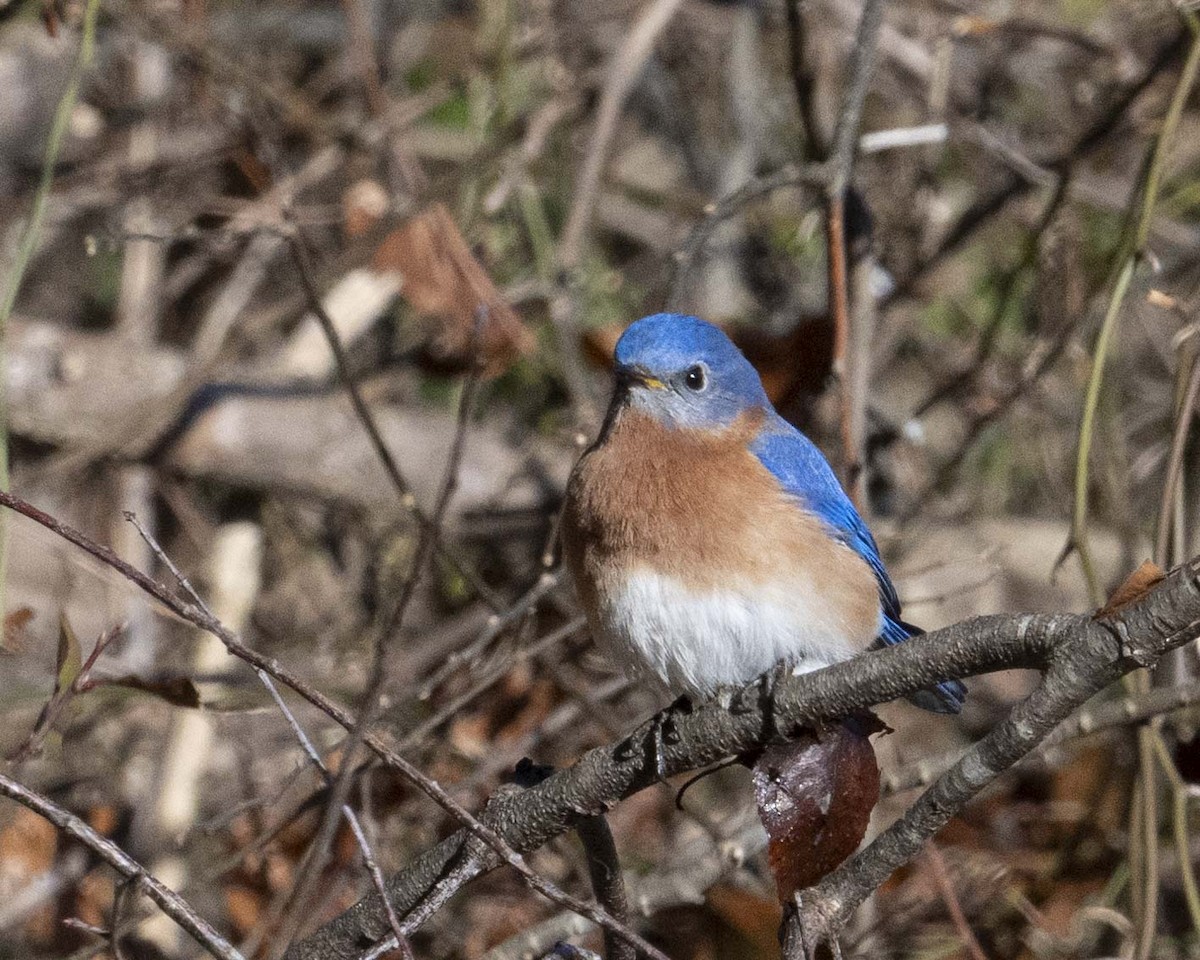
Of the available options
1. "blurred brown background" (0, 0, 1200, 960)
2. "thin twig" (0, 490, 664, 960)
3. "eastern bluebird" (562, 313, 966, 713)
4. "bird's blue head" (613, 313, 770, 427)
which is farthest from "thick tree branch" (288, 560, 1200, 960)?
"blurred brown background" (0, 0, 1200, 960)

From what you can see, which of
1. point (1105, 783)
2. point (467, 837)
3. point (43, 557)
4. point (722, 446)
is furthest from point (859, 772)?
point (43, 557)

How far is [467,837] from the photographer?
2.79 m

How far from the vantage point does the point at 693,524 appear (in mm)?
3740

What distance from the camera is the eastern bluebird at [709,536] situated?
3.63 metres

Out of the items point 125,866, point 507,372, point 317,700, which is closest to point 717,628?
point 317,700

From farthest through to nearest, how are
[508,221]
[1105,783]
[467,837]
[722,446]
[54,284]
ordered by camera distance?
[54,284] → [508,221] → [1105,783] → [722,446] → [467,837]

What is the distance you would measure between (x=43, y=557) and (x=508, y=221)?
7.70ft

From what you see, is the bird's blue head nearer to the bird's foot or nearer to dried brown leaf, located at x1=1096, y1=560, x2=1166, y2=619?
the bird's foot

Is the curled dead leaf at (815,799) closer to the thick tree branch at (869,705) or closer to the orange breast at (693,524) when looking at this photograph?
the thick tree branch at (869,705)

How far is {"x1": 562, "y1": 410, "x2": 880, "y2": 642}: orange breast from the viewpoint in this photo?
12.1ft

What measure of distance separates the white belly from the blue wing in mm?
360

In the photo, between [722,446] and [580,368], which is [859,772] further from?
[580,368]

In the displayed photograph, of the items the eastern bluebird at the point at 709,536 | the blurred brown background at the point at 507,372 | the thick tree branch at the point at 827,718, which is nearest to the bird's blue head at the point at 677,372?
the eastern bluebird at the point at 709,536

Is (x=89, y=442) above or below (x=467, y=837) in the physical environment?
below
